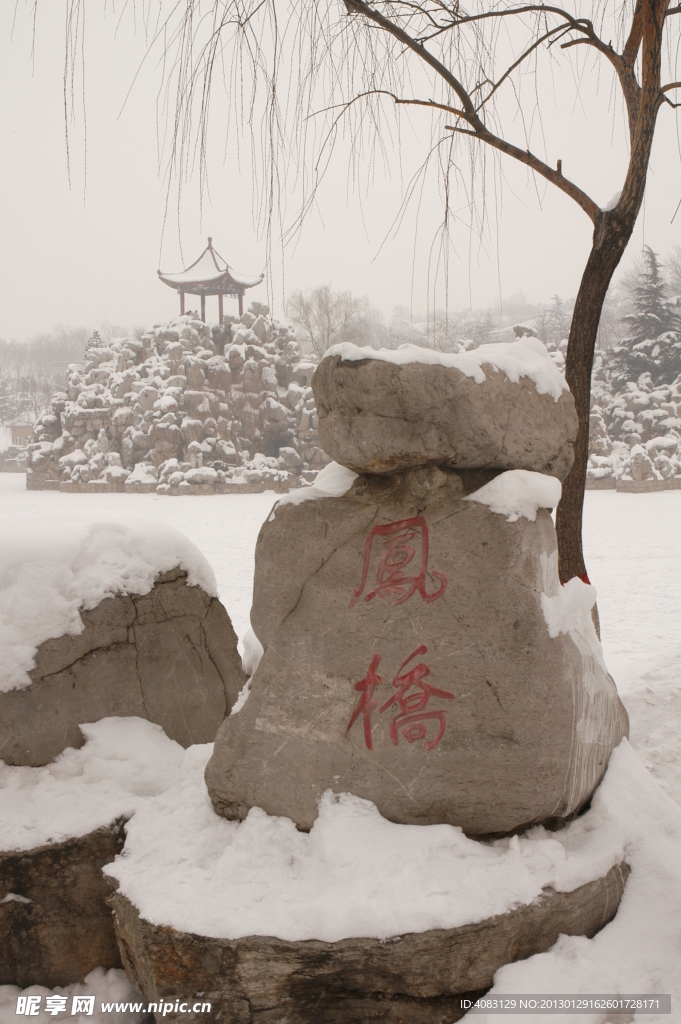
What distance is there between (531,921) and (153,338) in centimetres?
2265

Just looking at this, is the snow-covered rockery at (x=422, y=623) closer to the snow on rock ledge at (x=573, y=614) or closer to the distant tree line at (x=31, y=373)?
the snow on rock ledge at (x=573, y=614)

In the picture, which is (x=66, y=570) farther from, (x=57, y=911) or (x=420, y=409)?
(x=420, y=409)

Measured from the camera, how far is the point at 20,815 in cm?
228

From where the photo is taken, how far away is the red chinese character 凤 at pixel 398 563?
205cm

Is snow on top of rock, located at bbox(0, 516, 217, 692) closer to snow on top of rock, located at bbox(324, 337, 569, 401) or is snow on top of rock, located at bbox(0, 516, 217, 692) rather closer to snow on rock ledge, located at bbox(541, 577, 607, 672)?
snow on top of rock, located at bbox(324, 337, 569, 401)

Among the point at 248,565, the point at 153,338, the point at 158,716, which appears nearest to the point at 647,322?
the point at 153,338

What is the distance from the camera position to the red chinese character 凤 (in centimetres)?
205

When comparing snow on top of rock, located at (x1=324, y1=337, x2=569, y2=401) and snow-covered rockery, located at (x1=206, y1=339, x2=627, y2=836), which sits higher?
snow on top of rock, located at (x1=324, y1=337, x2=569, y2=401)

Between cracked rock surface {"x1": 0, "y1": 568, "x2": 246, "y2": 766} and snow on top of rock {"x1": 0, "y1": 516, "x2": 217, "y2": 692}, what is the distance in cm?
4

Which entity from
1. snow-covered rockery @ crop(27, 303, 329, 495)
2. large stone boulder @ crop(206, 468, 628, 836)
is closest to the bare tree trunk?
large stone boulder @ crop(206, 468, 628, 836)

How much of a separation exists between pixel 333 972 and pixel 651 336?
874 inches

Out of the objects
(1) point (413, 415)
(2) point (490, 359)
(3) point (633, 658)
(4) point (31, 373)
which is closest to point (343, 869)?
(1) point (413, 415)

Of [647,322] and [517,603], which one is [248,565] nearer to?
[517,603]

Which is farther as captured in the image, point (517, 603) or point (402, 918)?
point (517, 603)
